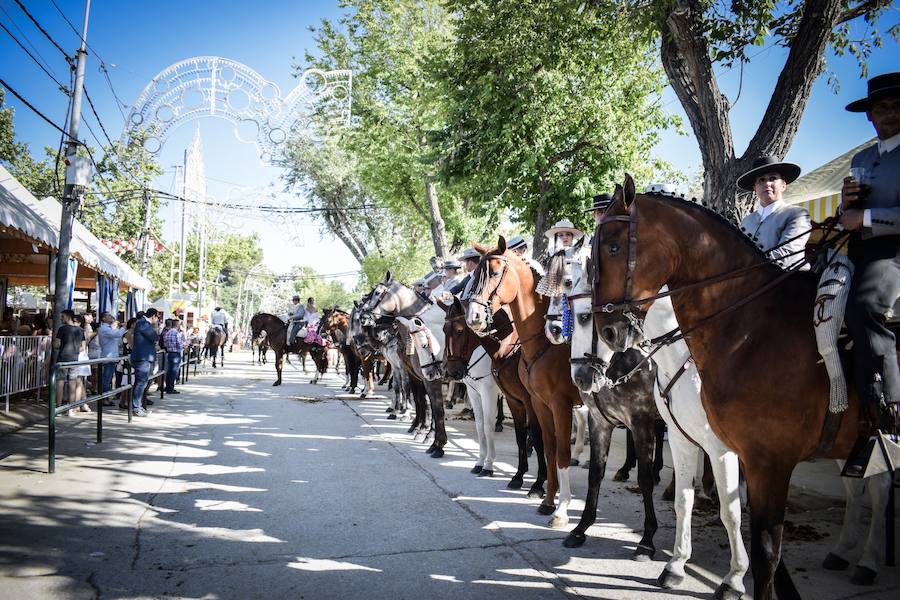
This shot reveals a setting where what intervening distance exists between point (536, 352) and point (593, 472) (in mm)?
1359

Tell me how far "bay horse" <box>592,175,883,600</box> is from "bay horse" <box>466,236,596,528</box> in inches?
88.4

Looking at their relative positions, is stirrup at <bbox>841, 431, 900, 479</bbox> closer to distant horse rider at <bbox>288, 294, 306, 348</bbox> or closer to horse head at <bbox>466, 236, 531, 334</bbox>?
horse head at <bbox>466, 236, 531, 334</bbox>

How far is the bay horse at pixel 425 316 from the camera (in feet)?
27.7

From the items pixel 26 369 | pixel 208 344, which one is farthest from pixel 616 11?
pixel 208 344

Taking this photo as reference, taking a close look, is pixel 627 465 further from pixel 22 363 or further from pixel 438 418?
pixel 22 363

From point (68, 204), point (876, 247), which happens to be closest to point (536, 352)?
point (876, 247)

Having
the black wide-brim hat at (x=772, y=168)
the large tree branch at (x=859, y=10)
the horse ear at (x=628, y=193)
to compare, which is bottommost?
the horse ear at (x=628, y=193)

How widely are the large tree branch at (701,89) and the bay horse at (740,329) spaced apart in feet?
13.5

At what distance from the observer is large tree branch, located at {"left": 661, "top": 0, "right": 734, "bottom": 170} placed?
6.79m

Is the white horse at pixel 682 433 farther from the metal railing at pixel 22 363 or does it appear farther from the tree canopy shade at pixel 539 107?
the metal railing at pixel 22 363

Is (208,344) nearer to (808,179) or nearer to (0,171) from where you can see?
(0,171)

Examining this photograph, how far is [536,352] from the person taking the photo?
5691mm

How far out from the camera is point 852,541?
410cm

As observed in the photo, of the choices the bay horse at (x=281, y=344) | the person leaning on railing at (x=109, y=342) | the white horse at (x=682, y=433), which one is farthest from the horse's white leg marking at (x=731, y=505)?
the bay horse at (x=281, y=344)
